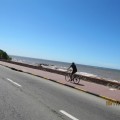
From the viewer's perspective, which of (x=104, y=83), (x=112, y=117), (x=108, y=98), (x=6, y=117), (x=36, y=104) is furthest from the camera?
(x=104, y=83)

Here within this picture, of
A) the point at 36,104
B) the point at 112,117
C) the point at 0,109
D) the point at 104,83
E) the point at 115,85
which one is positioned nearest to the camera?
the point at 0,109

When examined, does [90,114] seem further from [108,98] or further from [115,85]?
[115,85]

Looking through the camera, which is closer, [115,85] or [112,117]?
[112,117]

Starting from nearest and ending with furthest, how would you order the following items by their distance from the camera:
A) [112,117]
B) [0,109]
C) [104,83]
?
[0,109], [112,117], [104,83]

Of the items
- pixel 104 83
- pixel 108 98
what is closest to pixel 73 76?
pixel 104 83

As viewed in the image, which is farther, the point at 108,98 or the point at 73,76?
the point at 73,76

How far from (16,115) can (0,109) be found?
887 mm

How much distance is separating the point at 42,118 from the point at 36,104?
2.45 m

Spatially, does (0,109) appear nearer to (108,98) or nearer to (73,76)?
(108,98)

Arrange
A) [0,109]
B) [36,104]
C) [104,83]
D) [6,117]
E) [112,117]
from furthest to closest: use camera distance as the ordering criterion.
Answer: [104,83] < [36,104] < [112,117] < [0,109] < [6,117]

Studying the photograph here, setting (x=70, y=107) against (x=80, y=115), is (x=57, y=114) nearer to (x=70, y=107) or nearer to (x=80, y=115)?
(x=80, y=115)

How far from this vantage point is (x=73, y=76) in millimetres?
24688

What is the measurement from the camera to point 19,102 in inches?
423

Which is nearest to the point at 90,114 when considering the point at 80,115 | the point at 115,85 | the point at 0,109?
the point at 80,115
